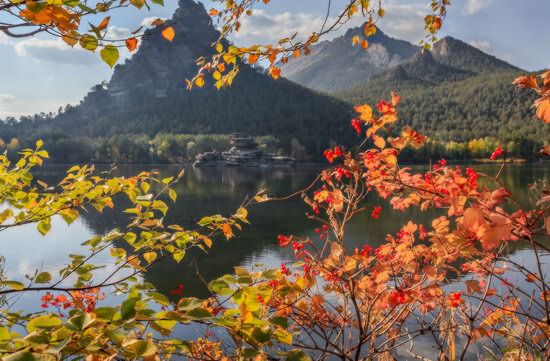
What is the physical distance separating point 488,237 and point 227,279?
0.89 m

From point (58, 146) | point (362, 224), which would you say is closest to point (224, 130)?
point (58, 146)

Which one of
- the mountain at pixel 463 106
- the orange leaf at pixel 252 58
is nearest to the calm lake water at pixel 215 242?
the orange leaf at pixel 252 58

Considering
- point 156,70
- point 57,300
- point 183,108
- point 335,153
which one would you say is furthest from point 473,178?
point 156,70

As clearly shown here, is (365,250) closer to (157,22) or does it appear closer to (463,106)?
(157,22)

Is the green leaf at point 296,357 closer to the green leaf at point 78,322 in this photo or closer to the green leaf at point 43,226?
the green leaf at point 78,322

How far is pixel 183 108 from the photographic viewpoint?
134 metres

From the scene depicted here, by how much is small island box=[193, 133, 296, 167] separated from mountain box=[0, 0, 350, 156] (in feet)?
31.3

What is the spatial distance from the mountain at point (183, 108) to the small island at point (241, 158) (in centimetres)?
953

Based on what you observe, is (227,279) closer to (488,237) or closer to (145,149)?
(488,237)

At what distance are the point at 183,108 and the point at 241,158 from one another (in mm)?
55360

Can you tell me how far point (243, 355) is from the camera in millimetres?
1381

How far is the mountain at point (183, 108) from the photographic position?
113 metres

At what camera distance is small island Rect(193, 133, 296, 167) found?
84500mm

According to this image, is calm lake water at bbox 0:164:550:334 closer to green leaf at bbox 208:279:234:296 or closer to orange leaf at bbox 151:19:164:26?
orange leaf at bbox 151:19:164:26
